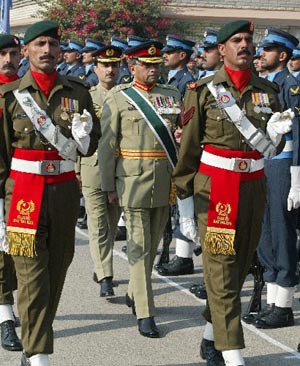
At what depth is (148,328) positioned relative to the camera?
664 cm

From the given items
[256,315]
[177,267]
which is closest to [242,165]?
[256,315]

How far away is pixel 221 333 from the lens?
5.53 meters

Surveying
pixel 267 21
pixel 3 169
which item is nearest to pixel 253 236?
pixel 3 169

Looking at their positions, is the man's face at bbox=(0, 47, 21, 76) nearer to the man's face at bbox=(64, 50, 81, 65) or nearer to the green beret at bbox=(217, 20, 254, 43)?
the green beret at bbox=(217, 20, 254, 43)

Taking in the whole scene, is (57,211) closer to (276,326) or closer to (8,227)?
(8,227)

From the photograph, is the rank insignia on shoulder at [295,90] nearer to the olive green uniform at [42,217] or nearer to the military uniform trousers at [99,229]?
the olive green uniform at [42,217]

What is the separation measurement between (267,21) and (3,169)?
18851 mm

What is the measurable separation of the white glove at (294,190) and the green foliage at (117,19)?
→ 1582cm

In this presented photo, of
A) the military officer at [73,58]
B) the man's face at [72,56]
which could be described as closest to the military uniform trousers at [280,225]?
the military officer at [73,58]

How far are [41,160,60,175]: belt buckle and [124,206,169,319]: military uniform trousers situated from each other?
1448 millimetres

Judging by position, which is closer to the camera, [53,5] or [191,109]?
[191,109]

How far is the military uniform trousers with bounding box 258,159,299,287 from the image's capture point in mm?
6891

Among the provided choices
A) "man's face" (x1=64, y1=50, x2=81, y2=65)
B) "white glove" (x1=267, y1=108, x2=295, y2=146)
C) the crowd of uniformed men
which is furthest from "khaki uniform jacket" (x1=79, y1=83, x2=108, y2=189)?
"man's face" (x1=64, y1=50, x2=81, y2=65)

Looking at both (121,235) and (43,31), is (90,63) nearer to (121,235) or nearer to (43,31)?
(121,235)
